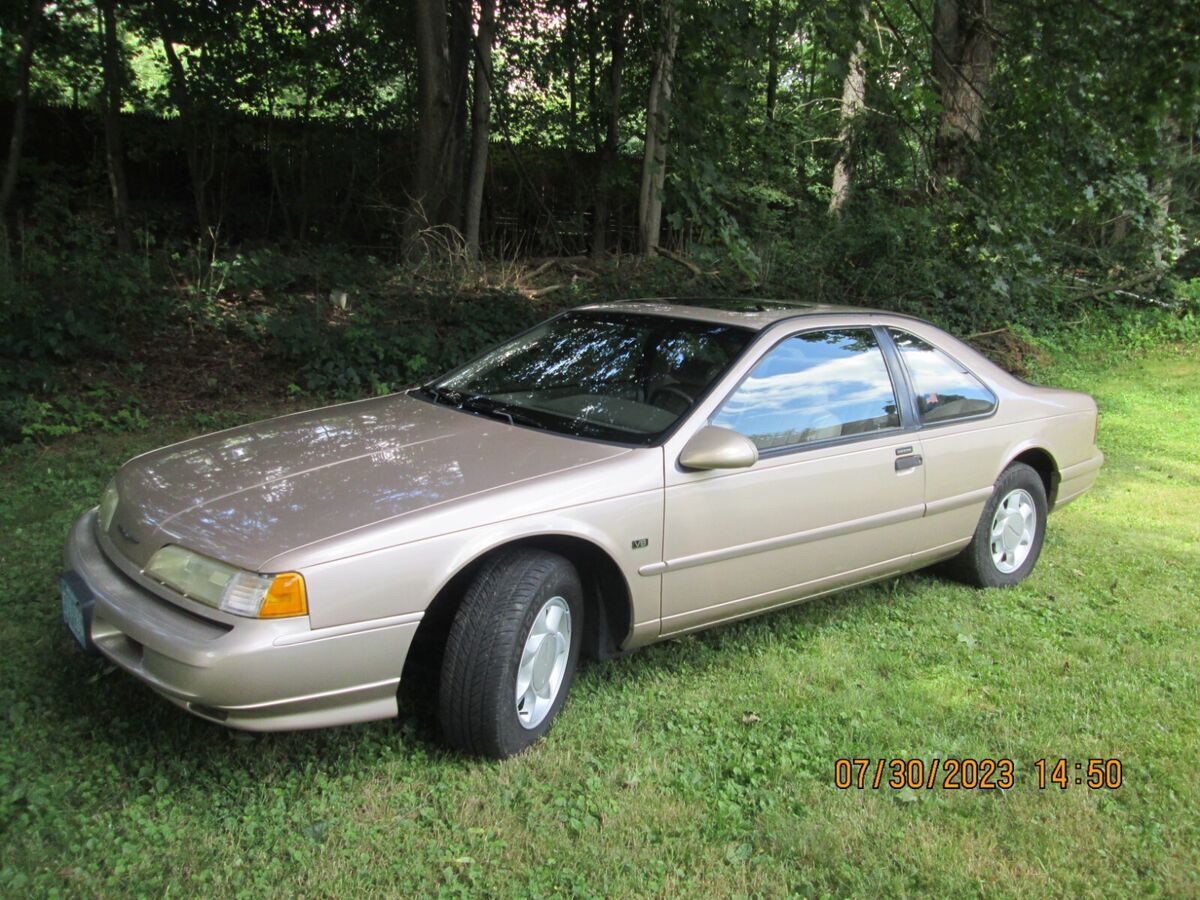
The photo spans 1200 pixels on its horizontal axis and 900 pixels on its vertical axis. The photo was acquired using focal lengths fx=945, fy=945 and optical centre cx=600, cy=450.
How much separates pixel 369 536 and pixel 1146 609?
3889mm

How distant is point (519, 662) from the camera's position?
296 cm

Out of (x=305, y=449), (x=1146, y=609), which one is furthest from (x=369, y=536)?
(x=1146, y=609)

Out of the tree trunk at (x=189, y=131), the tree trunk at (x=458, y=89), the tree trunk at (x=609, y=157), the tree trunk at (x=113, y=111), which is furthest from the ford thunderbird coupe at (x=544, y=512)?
the tree trunk at (x=609, y=157)

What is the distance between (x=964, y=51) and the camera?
408 inches

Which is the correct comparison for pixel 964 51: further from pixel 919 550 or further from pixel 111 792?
pixel 111 792

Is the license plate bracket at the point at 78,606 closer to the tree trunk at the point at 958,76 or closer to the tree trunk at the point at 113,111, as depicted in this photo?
the tree trunk at the point at 958,76

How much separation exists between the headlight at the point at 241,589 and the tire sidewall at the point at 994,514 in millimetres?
3437

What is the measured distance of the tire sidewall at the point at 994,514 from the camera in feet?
15.4

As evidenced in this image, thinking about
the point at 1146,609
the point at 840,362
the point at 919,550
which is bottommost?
the point at 1146,609

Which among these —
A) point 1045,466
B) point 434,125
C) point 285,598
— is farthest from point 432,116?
point 285,598

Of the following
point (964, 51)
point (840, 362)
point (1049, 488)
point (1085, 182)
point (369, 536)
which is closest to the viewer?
point (369, 536)

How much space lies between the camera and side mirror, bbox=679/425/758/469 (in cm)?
329

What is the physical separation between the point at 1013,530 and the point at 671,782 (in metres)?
2.80

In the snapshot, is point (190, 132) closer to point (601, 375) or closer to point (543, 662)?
point (601, 375)
